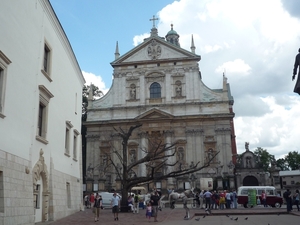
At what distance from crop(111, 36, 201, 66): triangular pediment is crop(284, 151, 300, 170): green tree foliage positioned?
48.4 metres

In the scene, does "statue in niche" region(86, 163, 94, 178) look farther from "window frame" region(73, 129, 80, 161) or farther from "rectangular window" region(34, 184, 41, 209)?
"rectangular window" region(34, 184, 41, 209)

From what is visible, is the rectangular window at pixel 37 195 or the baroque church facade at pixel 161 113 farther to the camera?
the baroque church facade at pixel 161 113

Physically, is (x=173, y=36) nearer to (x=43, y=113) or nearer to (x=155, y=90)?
(x=155, y=90)

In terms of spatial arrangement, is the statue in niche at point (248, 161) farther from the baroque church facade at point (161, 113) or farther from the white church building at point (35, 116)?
the white church building at point (35, 116)

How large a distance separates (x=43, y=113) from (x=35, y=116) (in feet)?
5.27

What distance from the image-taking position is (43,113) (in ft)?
53.0

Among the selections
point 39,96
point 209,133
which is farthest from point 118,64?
point 39,96

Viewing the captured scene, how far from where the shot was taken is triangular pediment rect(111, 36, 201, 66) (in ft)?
152

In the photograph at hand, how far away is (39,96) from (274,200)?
68.8ft

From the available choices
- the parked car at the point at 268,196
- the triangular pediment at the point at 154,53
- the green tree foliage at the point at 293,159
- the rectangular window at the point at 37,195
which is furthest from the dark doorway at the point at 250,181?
the green tree foliage at the point at 293,159

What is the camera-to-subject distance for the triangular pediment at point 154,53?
46312 millimetres

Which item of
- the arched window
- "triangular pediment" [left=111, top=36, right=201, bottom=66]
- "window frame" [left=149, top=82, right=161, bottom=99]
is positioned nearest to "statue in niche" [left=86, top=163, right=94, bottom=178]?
"window frame" [left=149, top=82, right=161, bottom=99]

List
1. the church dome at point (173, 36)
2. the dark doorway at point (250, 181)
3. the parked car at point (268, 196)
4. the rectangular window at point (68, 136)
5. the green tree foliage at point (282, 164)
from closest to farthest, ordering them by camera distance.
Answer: the rectangular window at point (68, 136) → the parked car at point (268, 196) → the dark doorway at point (250, 181) → the church dome at point (173, 36) → the green tree foliage at point (282, 164)

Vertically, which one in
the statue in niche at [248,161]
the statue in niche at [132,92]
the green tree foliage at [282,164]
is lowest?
the statue in niche at [248,161]
